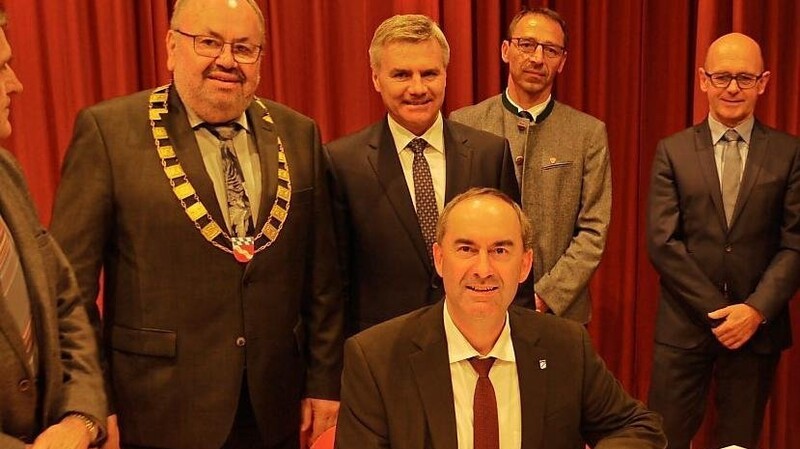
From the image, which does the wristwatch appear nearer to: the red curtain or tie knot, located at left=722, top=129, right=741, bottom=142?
the red curtain

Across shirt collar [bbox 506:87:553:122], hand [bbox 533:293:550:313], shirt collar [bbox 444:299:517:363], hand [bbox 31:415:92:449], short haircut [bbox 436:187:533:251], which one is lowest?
hand [bbox 533:293:550:313]

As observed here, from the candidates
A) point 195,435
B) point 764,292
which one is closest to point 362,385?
point 195,435

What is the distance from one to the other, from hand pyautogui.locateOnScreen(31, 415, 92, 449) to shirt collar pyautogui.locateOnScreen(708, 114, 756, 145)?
2.39m

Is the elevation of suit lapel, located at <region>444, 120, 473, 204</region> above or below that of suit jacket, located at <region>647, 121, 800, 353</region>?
above

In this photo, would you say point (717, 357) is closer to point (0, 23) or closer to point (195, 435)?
point (195, 435)

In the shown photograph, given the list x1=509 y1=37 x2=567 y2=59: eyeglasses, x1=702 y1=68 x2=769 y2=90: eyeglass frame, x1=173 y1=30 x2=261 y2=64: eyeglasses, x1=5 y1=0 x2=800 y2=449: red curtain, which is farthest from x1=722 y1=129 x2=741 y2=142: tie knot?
x1=173 y1=30 x2=261 y2=64: eyeglasses

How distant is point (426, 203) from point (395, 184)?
104 millimetres

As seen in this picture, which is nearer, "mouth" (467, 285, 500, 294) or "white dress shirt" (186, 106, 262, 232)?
"mouth" (467, 285, 500, 294)

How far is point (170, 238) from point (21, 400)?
57cm

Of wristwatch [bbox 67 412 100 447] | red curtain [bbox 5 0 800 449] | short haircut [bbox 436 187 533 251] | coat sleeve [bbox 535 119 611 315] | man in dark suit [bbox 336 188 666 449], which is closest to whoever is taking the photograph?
wristwatch [bbox 67 412 100 447]

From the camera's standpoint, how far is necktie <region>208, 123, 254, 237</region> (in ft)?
7.15

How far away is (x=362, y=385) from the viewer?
6.19ft

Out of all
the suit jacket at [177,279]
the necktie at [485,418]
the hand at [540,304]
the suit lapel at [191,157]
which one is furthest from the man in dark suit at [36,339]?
the hand at [540,304]

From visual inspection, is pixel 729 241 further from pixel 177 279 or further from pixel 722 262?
pixel 177 279
